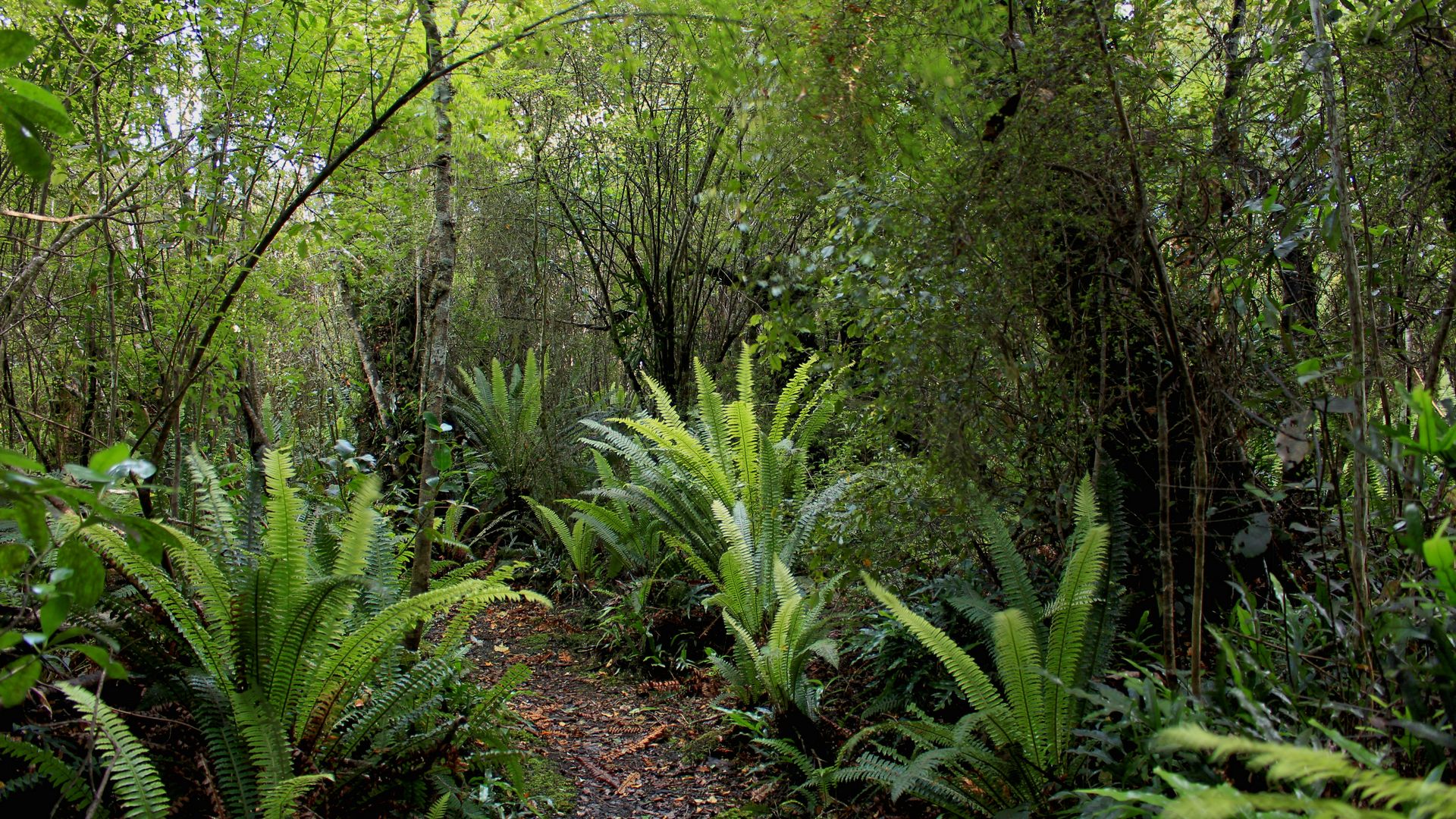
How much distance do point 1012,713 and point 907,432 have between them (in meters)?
0.93

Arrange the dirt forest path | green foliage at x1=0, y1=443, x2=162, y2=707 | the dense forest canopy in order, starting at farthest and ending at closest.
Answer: the dirt forest path → the dense forest canopy → green foliage at x1=0, y1=443, x2=162, y2=707

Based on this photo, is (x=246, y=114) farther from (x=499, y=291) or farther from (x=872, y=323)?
(x=499, y=291)

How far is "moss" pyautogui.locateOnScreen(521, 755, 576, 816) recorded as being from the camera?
266cm

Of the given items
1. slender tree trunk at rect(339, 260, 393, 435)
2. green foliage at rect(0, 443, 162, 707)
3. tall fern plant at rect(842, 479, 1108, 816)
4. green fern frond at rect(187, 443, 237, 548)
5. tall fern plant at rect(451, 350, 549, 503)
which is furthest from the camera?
tall fern plant at rect(451, 350, 549, 503)

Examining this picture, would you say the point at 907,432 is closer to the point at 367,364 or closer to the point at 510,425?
the point at 510,425

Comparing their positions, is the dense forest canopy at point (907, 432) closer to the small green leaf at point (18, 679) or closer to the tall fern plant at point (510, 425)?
the small green leaf at point (18, 679)

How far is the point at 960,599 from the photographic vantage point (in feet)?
8.61

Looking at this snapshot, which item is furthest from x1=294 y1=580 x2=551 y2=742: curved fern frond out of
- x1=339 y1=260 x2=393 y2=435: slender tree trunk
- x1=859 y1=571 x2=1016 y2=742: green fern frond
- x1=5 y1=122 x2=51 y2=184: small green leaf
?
x1=339 y1=260 x2=393 y2=435: slender tree trunk

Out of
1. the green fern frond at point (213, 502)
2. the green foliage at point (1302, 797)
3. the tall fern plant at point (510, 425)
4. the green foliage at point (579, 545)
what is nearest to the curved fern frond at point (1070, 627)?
the green foliage at point (1302, 797)

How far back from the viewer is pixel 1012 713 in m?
2.29

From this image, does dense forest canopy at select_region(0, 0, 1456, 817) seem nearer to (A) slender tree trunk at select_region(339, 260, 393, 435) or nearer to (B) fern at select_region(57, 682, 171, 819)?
(B) fern at select_region(57, 682, 171, 819)

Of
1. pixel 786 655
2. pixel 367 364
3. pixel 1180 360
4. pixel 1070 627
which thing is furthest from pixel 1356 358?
pixel 367 364

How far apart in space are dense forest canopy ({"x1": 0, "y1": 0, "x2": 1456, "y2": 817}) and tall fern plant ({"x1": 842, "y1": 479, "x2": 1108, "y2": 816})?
1 cm

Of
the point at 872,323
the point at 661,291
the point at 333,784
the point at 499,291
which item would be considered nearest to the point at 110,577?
the point at 333,784
